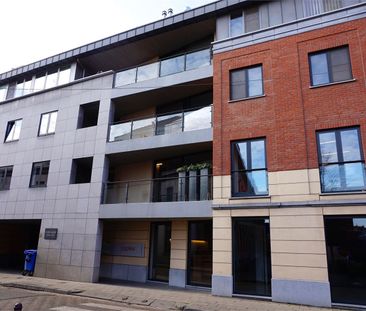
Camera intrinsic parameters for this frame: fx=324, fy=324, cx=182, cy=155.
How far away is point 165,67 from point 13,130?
10308 millimetres

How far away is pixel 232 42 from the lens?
13.1 metres

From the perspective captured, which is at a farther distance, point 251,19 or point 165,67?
point 165,67

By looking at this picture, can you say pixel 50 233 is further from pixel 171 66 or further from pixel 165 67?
pixel 171 66

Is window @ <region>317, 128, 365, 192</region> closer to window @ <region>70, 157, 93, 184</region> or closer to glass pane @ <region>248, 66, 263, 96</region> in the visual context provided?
glass pane @ <region>248, 66, 263, 96</region>

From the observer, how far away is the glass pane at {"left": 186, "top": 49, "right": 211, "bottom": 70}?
13828 mm

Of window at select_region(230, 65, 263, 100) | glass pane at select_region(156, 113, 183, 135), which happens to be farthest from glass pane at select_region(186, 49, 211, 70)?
glass pane at select_region(156, 113, 183, 135)

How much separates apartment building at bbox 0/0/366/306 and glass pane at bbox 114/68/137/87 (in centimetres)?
8

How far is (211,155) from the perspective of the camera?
1389cm

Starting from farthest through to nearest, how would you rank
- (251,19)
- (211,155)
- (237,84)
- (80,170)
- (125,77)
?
(80,170) → (125,77) → (211,155) → (251,19) → (237,84)

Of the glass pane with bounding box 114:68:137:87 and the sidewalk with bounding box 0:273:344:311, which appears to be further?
the glass pane with bounding box 114:68:137:87

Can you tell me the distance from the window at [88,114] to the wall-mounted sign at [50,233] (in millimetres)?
5097

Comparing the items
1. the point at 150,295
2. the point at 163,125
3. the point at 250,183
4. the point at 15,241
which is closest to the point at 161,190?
the point at 163,125

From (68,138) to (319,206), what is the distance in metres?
A: 11.9

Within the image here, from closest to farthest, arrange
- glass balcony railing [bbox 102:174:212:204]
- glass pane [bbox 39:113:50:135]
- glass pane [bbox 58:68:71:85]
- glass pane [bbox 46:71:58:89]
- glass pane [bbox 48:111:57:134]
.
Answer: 1. glass balcony railing [bbox 102:174:212:204]
2. glass pane [bbox 48:111:57:134]
3. glass pane [bbox 39:113:50:135]
4. glass pane [bbox 58:68:71:85]
5. glass pane [bbox 46:71:58:89]
